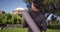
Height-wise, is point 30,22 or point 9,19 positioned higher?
point 30,22

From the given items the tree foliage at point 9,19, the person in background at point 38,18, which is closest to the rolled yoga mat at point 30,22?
the person in background at point 38,18

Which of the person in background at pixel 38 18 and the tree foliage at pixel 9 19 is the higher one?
the person in background at pixel 38 18

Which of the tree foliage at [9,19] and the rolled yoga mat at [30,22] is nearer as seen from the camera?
the rolled yoga mat at [30,22]

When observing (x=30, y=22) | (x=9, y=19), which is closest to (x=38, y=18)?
(x=30, y=22)

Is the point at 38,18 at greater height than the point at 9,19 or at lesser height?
greater

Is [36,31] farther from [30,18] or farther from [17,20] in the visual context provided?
[17,20]

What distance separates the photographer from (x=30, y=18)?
1257 mm

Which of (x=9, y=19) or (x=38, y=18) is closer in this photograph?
(x=38, y=18)

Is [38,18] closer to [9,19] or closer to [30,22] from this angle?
[30,22]

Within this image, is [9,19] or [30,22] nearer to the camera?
[30,22]

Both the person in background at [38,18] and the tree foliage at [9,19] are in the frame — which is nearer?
the person in background at [38,18]

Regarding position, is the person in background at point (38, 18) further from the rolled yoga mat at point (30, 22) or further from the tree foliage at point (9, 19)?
the tree foliage at point (9, 19)

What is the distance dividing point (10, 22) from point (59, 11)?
11371 millimetres

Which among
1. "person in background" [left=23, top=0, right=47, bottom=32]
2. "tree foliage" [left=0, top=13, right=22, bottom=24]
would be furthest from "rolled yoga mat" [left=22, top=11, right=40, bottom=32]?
"tree foliage" [left=0, top=13, right=22, bottom=24]
